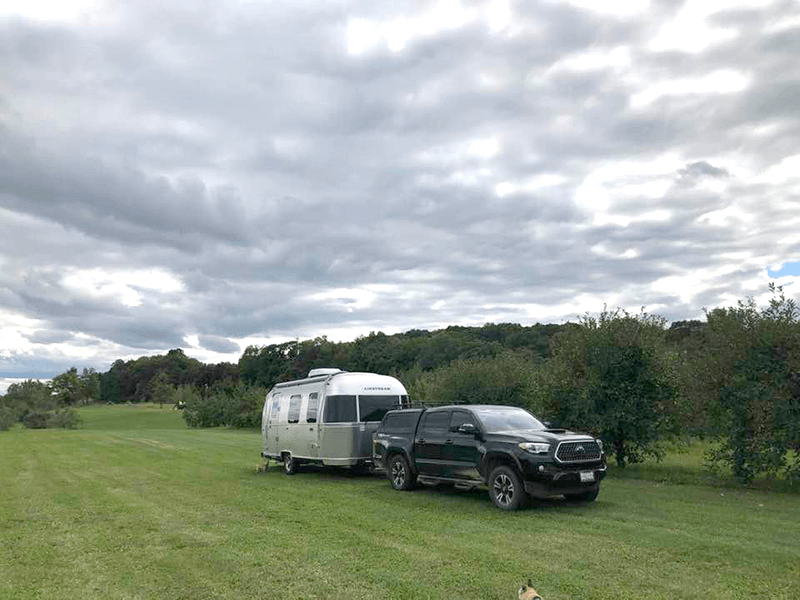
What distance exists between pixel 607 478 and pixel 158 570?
40.7ft

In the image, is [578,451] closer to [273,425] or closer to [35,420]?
[273,425]

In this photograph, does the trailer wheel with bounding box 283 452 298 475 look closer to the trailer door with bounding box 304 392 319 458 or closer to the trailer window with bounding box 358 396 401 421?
the trailer door with bounding box 304 392 319 458

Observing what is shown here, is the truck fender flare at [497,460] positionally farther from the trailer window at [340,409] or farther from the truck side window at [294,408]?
the truck side window at [294,408]

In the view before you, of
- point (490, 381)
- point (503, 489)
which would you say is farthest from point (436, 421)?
point (490, 381)

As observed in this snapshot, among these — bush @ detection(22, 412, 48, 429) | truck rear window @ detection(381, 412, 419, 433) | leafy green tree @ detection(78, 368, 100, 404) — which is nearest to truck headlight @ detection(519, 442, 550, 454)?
truck rear window @ detection(381, 412, 419, 433)

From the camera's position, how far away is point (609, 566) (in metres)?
7.71

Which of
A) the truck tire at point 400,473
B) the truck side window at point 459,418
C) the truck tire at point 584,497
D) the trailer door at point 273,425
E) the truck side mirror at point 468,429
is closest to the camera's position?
the truck tire at point 584,497

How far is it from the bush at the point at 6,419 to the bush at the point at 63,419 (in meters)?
5.16

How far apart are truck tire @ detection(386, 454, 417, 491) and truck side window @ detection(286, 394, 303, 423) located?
4501 millimetres

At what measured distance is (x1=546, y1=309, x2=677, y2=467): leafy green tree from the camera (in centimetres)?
1848

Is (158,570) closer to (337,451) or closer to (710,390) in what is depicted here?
(337,451)

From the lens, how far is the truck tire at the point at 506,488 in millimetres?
11711

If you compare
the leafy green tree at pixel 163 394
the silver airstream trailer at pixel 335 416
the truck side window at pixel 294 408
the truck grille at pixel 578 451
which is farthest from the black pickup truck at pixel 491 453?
the leafy green tree at pixel 163 394

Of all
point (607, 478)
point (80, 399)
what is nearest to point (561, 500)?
point (607, 478)
